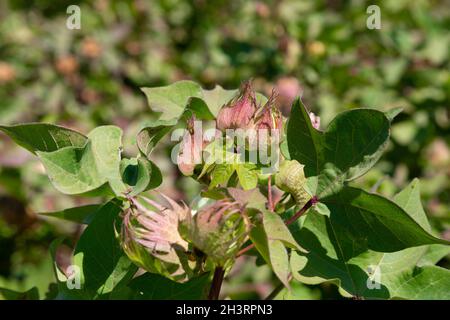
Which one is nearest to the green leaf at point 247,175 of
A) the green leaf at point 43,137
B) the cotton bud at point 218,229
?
the cotton bud at point 218,229

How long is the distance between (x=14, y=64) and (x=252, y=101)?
197 centimetres

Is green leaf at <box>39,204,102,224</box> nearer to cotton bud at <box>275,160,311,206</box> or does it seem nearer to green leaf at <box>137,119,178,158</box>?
green leaf at <box>137,119,178,158</box>

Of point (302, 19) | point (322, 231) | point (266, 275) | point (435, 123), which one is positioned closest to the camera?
point (322, 231)

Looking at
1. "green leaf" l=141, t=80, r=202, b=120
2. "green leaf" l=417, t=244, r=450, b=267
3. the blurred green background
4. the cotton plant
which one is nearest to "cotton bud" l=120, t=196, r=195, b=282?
the cotton plant

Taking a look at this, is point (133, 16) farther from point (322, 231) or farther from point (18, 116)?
point (322, 231)

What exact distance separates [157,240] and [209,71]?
191cm

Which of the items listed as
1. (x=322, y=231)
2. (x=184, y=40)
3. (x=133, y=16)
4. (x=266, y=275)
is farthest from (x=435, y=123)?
(x=322, y=231)

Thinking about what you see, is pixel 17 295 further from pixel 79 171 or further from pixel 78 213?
pixel 79 171

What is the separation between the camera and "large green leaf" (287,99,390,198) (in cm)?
82

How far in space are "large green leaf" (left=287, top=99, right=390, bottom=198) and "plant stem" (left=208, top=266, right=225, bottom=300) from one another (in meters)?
0.17

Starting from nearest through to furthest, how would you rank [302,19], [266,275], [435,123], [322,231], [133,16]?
[322,231], [266,275], [435,123], [302,19], [133,16]

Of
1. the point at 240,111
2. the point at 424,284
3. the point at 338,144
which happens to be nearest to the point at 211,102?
the point at 240,111

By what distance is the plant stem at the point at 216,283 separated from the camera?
0.86m
